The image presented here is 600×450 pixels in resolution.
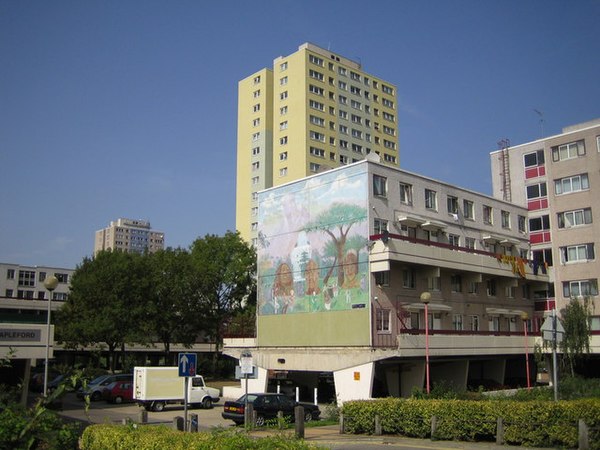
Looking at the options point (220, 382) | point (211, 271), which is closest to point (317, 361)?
point (220, 382)

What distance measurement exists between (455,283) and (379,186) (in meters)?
9.81

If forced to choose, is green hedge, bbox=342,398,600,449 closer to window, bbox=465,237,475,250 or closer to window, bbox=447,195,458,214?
window, bbox=447,195,458,214

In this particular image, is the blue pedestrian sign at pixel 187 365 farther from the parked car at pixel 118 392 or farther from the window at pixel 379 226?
the parked car at pixel 118 392

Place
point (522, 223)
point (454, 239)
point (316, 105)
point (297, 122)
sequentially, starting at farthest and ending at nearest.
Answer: point (316, 105) → point (297, 122) → point (522, 223) → point (454, 239)

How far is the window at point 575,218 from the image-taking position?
46625 mm

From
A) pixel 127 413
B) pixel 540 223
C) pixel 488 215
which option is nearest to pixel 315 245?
pixel 127 413

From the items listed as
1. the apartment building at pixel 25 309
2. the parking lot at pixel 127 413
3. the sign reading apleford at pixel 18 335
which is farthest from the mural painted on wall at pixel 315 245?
the sign reading apleford at pixel 18 335

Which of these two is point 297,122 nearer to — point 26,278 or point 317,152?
point 317,152

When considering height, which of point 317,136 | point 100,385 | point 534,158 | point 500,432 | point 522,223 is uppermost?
point 317,136

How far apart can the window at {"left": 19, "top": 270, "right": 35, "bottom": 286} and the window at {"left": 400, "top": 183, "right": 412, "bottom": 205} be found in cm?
7116

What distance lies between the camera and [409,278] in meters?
40.5

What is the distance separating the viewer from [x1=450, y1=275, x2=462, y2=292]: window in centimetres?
4381

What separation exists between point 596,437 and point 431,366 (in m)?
26.1

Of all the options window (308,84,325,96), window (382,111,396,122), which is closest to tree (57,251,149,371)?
window (308,84,325,96)
